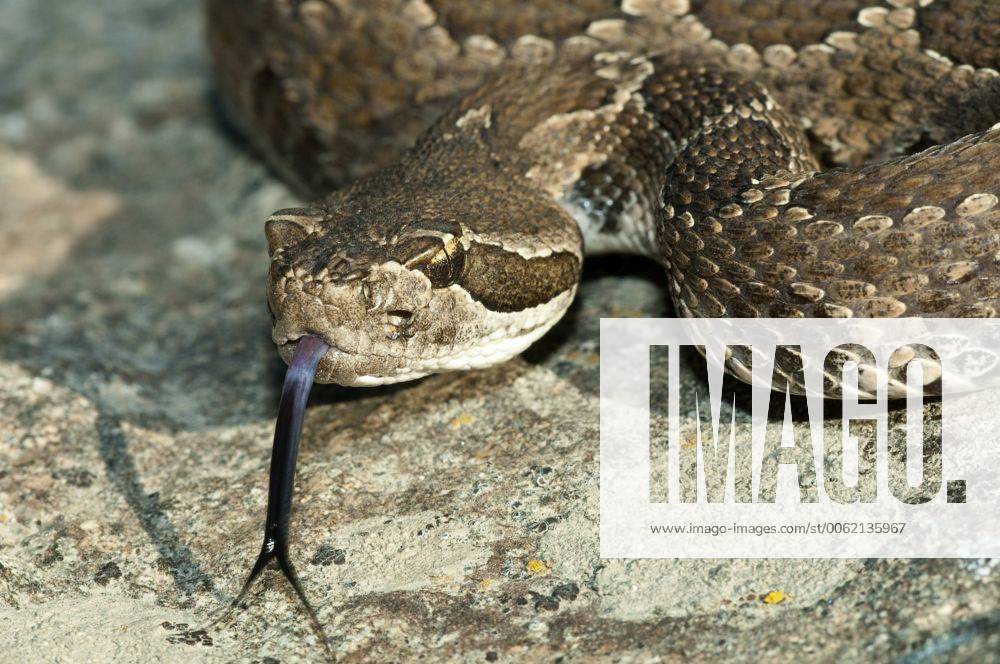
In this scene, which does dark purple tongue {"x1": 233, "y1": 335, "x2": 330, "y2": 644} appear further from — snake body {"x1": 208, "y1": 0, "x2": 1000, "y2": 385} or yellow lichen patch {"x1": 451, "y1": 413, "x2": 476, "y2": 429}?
yellow lichen patch {"x1": 451, "y1": 413, "x2": 476, "y2": 429}

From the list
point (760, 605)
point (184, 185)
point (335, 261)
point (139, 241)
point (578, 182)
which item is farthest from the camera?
point (184, 185)

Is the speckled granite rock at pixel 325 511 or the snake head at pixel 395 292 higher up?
the snake head at pixel 395 292

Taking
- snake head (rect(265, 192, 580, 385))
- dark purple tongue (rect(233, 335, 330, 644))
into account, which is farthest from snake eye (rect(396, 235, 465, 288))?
dark purple tongue (rect(233, 335, 330, 644))

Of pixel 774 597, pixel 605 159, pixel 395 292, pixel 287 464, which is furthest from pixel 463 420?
pixel 774 597

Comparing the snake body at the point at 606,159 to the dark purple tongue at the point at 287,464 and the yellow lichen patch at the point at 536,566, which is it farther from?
the yellow lichen patch at the point at 536,566

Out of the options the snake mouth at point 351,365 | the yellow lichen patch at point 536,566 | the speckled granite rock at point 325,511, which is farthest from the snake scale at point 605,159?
the yellow lichen patch at point 536,566

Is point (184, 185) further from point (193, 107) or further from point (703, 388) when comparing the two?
point (703, 388)

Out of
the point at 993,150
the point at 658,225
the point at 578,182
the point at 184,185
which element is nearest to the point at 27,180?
the point at 184,185
